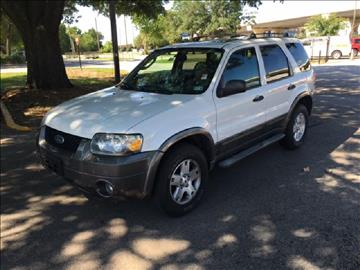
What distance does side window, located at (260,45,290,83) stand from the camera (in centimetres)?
542

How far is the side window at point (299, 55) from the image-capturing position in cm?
617

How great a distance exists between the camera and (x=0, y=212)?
4.66 m

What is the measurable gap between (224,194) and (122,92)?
1.78 m

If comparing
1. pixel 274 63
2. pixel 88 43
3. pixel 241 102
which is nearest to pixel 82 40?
pixel 88 43

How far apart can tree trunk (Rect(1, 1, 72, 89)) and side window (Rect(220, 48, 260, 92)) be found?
8.75 meters

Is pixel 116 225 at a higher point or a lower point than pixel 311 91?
lower

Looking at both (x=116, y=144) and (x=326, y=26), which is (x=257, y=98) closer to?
(x=116, y=144)

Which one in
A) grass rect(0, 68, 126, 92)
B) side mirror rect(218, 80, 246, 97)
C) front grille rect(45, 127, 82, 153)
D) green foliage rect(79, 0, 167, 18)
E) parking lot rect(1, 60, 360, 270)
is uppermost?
green foliage rect(79, 0, 167, 18)

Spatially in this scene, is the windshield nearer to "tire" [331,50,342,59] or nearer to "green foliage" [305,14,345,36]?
"tire" [331,50,342,59]

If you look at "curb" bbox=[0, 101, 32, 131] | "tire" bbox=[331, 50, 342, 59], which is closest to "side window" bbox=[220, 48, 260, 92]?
"curb" bbox=[0, 101, 32, 131]

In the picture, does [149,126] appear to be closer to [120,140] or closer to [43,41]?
[120,140]

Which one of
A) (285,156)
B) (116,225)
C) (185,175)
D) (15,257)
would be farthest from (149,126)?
(285,156)

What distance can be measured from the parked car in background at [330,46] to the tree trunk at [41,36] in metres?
21.3

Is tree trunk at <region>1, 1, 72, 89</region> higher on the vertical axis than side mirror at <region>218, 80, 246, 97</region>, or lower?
higher
